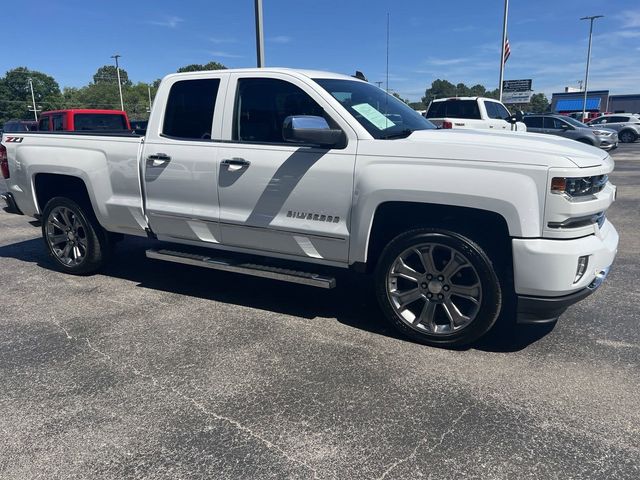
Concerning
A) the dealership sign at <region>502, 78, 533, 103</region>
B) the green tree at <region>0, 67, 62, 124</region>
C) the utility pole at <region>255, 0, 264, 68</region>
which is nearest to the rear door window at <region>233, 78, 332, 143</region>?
the utility pole at <region>255, 0, 264, 68</region>

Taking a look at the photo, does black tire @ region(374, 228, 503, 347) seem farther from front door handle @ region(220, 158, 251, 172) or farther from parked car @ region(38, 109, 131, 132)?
parked car @ region(38, 109, 131, 132)

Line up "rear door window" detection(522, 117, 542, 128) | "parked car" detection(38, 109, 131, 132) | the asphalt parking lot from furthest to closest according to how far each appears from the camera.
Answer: "rear door window" detection(522, 117, 542, 128) → "parked car" detection(38, 109, 131, 132) → the asphalt parking lot

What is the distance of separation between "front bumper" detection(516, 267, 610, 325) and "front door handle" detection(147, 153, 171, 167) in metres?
3.10

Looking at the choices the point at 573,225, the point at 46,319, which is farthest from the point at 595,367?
the point at 46,319

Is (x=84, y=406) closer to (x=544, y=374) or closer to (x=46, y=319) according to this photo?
(x=46, y=319)

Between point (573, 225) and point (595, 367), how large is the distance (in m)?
0.97

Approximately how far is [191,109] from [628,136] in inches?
1315

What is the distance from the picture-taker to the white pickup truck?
10.6 ft

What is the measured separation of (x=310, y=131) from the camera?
3.57m

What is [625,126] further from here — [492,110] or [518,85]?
[518,85]

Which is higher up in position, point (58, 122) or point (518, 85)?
point (518, 85)

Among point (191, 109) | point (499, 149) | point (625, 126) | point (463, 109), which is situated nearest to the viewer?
point (499, 149)

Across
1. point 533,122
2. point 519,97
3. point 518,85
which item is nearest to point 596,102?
point 518,85

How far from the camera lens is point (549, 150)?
3.21 m
